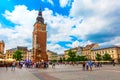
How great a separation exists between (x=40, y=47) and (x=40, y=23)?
648 inches

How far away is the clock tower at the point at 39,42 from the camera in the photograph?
11581 centimetres

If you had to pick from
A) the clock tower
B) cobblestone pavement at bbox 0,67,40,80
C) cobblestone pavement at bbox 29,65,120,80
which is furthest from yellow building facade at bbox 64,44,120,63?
cobblestone pavement at bbox 0,67,40,80

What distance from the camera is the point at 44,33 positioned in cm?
12244

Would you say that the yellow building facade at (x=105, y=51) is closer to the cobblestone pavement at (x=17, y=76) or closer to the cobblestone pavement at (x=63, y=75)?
the cobblestone pavement at (x=63, y=75)

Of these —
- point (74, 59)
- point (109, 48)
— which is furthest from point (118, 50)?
point (74, 59)

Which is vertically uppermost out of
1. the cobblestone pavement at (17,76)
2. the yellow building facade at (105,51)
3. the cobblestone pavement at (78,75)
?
the yellow building facade at (105,51)

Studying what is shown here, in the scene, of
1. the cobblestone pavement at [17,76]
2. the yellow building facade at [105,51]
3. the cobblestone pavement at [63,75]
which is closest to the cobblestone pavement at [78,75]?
the cobblestone pavement at [63,75]

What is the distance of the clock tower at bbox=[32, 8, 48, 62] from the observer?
11581 centimetres

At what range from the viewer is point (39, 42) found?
388 ft

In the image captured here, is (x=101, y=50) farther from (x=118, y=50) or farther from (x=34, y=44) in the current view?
(x=34, y=44)

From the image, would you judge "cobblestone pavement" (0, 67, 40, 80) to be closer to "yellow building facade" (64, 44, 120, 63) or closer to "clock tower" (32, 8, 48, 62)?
"clock tower" (32, 8, 48, 62)

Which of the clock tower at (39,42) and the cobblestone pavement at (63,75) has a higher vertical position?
the clock tower at (39,42)

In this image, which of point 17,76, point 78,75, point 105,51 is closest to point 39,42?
point 105,51

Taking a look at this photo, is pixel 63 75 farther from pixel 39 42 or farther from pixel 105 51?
pixel 105 51
